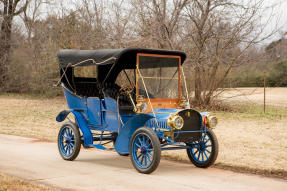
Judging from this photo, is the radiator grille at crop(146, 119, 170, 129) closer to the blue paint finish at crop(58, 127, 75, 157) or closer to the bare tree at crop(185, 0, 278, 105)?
the blue paint finish at crop(58, 127, 75, 157)

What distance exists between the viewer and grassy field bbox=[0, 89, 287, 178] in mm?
8695

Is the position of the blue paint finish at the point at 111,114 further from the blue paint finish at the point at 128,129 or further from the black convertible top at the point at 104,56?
the black convertible top at the point at 104,56

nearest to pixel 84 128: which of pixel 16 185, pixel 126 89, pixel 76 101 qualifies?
pixel 76 101

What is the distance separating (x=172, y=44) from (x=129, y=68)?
33.4 ft

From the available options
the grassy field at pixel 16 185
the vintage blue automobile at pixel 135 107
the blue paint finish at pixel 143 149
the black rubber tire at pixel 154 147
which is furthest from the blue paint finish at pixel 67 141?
the grassy field at pixel 16 185

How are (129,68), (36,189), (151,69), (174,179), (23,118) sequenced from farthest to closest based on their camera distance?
1. (23,118)
2. (129,68)
3. (151,69)
4. (174,179)
5. (36,189)

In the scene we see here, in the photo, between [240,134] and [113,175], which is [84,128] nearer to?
[113,175]

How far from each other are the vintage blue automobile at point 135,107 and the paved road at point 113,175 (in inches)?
13.0

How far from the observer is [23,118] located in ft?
60.8

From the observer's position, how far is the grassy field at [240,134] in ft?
28.5

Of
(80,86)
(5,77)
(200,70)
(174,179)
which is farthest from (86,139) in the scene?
(5,77)

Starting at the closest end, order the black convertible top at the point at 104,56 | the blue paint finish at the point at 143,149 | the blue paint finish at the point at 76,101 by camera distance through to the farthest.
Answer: the blue paint finish at the point at 143,149 → the black convertible top at the point at 104,56 → the blue paint finish at the point at 76,101

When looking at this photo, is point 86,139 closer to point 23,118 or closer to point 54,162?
point 54,162

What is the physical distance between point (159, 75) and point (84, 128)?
1963mm
